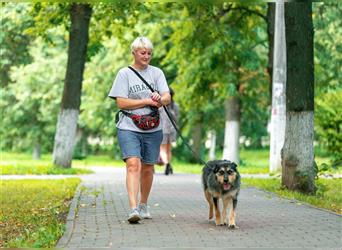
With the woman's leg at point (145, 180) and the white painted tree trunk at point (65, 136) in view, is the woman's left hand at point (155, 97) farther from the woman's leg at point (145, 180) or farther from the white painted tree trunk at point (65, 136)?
the white painted tree trunk at point (65, 136)

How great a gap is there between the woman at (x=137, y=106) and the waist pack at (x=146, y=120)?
0.12 ft

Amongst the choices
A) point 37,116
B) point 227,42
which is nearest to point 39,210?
point 227,42

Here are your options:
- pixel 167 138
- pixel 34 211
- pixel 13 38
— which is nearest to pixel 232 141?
pixel 13 38

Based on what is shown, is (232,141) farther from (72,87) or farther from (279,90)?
(279,90)

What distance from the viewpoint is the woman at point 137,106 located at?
1162 centimetres

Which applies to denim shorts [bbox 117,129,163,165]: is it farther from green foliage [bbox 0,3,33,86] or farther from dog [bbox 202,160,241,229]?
green foliage [bbox 0,3,33,86]

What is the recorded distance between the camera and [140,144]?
11.9 meters

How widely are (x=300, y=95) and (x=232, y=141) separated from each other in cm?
1885

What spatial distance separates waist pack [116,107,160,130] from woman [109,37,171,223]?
38 mm

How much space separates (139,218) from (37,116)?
38.1 meters

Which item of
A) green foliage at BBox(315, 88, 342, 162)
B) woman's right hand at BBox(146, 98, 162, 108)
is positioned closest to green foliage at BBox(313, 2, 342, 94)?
green foliage at BBox(315, 88, 342, 162)

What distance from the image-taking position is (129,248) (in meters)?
9.09

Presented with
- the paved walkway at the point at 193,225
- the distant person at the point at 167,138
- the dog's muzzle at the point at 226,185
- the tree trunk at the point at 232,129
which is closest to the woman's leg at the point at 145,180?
the paved walkway at the point at 193,225

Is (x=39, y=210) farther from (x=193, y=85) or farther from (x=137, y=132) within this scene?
(x=193, y=85)
